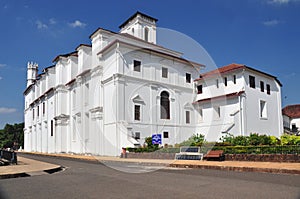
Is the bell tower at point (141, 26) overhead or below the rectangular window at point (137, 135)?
overhead

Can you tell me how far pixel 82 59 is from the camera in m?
37.9

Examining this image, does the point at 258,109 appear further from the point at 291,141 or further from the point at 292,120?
the point at 292,120

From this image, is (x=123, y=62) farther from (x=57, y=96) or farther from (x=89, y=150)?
(x=57, y=96)

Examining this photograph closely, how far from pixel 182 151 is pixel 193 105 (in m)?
15.4

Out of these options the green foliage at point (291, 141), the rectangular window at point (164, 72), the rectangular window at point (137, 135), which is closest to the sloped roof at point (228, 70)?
the rectangular window at point (164, 72)

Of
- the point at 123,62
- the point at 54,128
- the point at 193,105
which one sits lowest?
the point at 54,128

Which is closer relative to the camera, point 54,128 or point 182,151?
point 182,151

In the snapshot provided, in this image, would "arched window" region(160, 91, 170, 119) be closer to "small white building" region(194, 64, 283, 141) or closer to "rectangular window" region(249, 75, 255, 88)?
"small white building" region(194, 64, 283, 141)

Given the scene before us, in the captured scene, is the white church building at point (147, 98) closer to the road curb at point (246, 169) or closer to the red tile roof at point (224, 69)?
the red tile roof at point (224, 69)

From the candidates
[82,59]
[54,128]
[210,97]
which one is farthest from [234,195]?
[54,128]

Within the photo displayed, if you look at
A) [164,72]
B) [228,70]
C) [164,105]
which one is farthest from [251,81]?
[164,105]

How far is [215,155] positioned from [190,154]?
7.06 feet

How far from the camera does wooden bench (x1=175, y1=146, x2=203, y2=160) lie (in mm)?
18822

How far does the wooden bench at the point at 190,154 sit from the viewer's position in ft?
61.8
